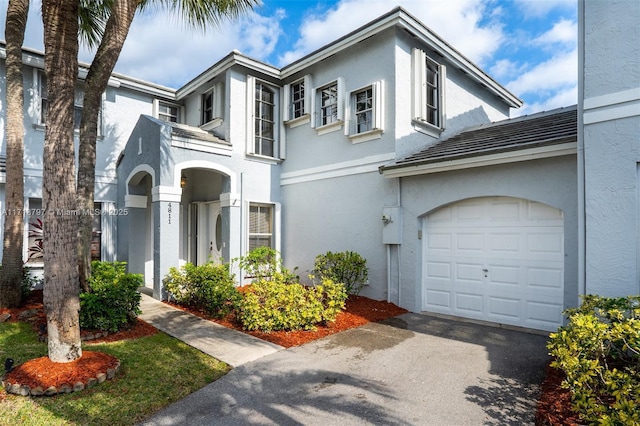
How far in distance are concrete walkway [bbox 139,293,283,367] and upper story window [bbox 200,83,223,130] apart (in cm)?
596

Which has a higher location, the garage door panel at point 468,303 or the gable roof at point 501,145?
the gable roof at point 501,145

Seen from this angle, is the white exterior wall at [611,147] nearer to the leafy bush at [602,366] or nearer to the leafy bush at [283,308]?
the leafy bush at [602,366]

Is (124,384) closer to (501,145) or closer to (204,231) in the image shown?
(501,145)

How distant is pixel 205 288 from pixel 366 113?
19.7 feet

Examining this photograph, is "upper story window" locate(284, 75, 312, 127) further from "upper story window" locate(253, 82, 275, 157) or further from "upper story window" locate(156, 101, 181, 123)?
"upper story window" locate(156, 101, 181, 123)

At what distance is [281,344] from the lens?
612cm

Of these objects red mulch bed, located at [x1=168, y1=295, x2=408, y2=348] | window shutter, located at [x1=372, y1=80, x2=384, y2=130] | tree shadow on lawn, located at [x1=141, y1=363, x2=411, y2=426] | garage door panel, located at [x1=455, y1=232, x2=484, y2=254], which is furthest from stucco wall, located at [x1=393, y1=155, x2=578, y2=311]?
tree shadow on lawn, located at [x1=141, y1=363, x2=411, y2=426]

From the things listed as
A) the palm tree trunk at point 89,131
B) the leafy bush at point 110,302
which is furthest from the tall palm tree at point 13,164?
the leafy bush at point 110,302

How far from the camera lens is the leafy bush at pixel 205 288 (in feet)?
25.8

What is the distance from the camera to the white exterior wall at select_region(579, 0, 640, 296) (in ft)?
15.7

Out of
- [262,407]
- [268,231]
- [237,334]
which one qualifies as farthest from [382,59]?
[262,407]

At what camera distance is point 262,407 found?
4.14 m

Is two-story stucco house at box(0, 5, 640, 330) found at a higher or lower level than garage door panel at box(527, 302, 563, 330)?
higher

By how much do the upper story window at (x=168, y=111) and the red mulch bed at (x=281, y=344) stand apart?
700 cm
